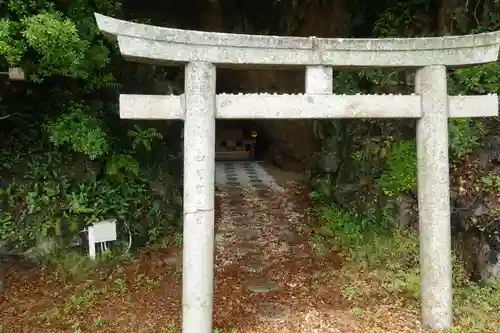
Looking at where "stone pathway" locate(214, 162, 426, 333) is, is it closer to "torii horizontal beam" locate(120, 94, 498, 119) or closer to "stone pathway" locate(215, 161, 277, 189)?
"stone pathway" locate(215, 161, 277, 189)

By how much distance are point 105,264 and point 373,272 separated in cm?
495

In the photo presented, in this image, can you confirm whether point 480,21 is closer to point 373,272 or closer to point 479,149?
point 479,149

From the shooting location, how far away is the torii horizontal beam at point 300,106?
14.9 feet

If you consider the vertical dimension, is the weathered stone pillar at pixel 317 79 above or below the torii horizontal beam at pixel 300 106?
above

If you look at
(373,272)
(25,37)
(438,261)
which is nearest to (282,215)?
(373,272)

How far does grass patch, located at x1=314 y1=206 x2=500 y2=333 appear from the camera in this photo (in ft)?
18.4

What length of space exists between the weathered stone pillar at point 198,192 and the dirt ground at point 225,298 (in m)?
0.97

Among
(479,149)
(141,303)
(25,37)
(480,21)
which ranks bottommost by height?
(141,303)

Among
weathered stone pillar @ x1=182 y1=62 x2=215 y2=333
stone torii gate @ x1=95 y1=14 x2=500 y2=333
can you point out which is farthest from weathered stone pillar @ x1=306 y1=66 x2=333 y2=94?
weathered stone pillar @ x1=182 y1=62 x2=215 y2=333

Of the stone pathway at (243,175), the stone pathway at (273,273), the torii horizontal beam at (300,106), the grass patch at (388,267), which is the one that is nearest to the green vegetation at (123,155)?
the grass patch at (388,267)

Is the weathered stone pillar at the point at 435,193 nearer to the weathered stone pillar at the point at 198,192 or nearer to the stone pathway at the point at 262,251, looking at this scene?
the stone pathway at the point at 262,251

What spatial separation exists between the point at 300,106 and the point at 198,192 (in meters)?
1.61

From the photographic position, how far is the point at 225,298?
6.46m

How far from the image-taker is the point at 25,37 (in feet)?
17.6
